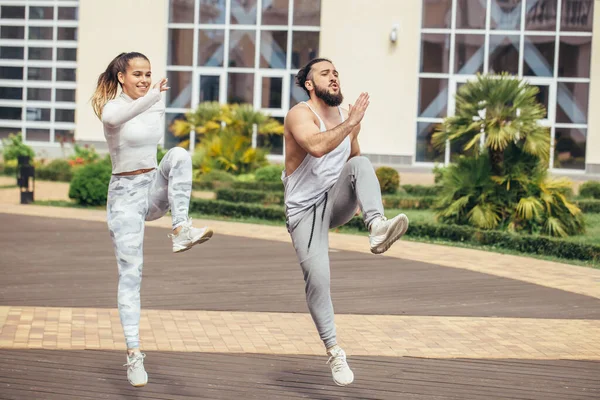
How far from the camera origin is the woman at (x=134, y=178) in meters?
5.33

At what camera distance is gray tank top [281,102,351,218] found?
5469 millimetres

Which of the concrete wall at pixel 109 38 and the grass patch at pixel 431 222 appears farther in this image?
the concrete wall at pixel 109 38

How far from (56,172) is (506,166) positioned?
10683 millimetres

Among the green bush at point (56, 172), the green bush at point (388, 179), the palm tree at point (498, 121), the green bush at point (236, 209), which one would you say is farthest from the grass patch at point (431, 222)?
the green bush at point (56, 172)

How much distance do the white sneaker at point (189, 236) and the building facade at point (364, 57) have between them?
65.0 ft

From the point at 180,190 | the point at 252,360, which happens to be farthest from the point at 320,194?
the point at 252,360

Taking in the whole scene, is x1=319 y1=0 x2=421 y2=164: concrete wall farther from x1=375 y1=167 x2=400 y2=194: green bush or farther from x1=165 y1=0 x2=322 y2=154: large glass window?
x1=375 y1=167 x2=400 y2=194: green bush

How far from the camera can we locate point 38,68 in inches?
1085

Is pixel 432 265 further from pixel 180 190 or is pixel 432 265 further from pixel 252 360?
pixel 180 190

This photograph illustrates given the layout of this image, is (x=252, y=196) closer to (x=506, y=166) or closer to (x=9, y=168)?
(x=506, y=166)

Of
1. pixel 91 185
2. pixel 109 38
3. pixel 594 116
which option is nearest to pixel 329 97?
pixel 91 185

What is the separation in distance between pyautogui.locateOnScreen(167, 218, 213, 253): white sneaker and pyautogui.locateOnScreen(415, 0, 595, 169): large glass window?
20.0m

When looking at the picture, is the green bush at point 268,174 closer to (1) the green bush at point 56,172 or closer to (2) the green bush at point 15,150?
(1) the green bush at point 56,172

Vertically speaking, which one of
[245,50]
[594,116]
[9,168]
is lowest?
[9,168]
